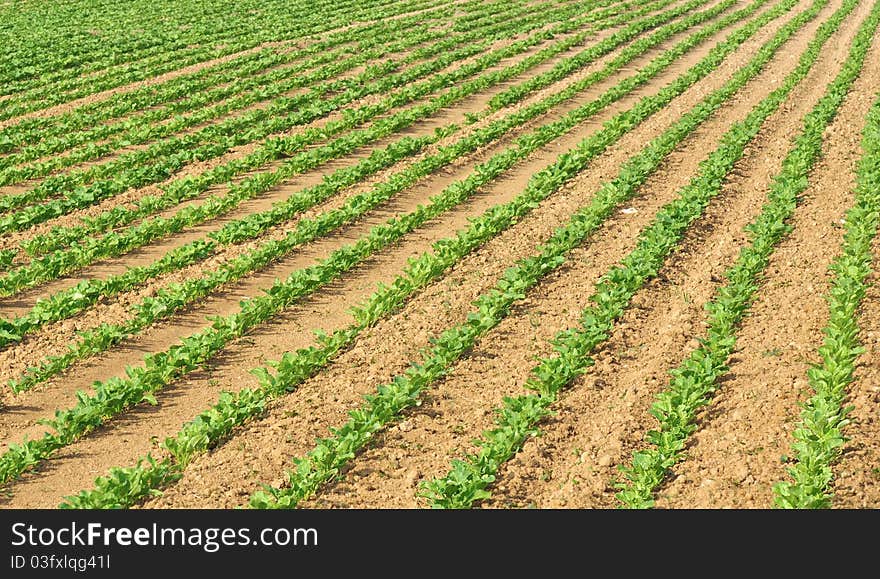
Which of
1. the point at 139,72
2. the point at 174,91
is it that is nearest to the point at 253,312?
the point at 174,91

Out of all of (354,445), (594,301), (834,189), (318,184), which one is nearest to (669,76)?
(834,189)

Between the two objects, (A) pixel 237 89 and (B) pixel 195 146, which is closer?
(B) pixel 195 146

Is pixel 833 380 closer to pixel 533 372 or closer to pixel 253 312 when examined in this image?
pixel 533 372

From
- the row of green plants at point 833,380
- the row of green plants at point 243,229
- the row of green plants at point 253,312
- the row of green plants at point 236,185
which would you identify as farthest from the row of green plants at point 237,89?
the row of green plants at point 833,380

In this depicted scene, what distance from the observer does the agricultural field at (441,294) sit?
7.86m

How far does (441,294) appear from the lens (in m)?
11.2

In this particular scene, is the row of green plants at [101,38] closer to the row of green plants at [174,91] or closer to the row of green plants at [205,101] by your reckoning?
the row of green plants at [174,91]

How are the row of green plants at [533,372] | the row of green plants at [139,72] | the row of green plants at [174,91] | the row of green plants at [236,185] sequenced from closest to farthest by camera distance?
the row of green plants at [533,372] < the row of green plants at [236,185] < the row of green plants at [174,91] < the row of green plants at [139,72]

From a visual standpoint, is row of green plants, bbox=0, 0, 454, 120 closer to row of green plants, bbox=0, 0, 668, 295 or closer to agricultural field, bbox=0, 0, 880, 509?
agricultural field, bbox=0, 0, 880, 509

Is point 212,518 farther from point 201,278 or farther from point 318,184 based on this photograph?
point 318,184

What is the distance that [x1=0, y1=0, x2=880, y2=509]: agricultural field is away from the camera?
7.86m

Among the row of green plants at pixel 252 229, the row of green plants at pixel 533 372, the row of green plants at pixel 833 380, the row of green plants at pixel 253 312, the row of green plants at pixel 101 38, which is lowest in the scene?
the row of green plants at pixel 833 380

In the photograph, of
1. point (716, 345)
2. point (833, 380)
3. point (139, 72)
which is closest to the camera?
point (833, 380)

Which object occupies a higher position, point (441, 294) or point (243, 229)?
point (243, 229)
